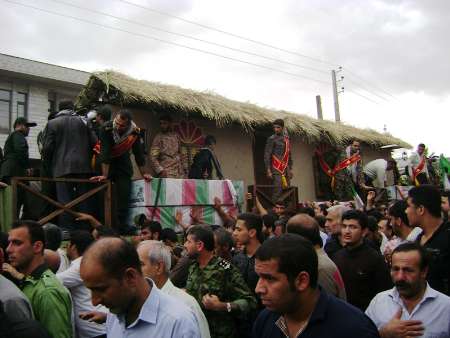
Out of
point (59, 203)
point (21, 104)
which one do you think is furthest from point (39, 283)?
point (21, 104)

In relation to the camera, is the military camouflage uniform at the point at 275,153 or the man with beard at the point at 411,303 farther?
the military camouflage uniform at the point at 275,153

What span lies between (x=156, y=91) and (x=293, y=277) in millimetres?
7390

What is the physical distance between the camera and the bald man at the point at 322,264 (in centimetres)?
360

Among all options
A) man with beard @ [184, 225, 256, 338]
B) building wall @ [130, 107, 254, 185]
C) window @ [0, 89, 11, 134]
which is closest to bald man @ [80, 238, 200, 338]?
man with beard @ [184, 225, 256, 338]

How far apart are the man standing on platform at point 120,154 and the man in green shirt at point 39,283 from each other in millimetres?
3267

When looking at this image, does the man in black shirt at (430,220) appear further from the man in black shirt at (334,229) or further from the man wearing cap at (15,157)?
the man wearing cap at (15,157)

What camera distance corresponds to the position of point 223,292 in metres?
3.88

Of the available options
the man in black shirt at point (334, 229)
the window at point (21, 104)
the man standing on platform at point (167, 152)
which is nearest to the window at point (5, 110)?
the window at point (21, 104)

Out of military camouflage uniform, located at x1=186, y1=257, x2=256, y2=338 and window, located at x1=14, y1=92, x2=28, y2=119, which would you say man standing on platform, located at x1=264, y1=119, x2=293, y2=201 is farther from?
window, located at x1=14, y1=92, x2=28, y2=119

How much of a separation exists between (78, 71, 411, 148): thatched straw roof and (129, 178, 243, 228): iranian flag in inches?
73.9

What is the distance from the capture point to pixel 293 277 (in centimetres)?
219

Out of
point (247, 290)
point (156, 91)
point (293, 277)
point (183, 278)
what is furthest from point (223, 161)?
point (293, 277)

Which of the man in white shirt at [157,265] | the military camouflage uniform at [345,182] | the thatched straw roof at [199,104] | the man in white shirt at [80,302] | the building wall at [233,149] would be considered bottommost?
the man in white shirt at [80,302]

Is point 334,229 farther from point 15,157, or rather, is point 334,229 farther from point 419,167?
point 419,167
